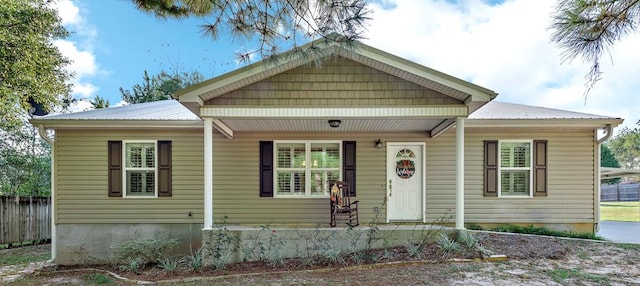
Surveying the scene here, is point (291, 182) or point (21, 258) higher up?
point (291, 182)

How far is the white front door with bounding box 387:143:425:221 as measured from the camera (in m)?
7.50

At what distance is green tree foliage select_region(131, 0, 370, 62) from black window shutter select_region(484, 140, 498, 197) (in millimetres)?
5024

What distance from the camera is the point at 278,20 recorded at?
3.85m

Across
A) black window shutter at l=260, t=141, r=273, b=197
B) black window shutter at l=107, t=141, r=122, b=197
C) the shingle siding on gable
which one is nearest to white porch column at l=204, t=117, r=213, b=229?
the shingle siding on gable

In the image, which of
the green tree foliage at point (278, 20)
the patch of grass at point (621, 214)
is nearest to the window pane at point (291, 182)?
the green tree foliage at point (278, 20)

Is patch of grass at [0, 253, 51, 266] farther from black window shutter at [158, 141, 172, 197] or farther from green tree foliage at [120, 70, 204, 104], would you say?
green tree foliage at [120, 70, 204, 104]

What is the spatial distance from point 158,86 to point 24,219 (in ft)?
35.5

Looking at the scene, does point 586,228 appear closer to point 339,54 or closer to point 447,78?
point 447,78

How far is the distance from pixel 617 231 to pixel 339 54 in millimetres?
7599

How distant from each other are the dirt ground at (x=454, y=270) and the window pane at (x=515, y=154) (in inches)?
71.4

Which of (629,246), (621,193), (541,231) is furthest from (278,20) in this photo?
(621,193)

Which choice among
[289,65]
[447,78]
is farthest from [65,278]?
[447,78]

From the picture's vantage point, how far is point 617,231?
25.6ft

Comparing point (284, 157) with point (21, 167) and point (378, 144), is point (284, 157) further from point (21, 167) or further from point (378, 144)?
point (21, 167)
